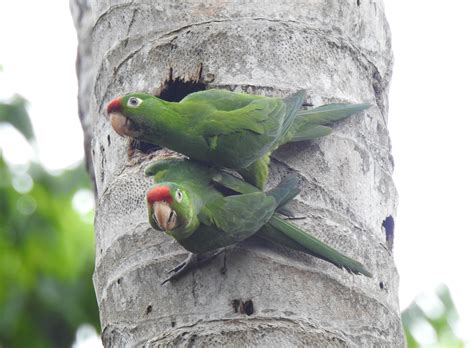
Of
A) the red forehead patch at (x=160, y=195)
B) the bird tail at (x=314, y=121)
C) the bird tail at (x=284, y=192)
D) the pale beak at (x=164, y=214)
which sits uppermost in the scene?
the bird tail at (x=314, y=121)

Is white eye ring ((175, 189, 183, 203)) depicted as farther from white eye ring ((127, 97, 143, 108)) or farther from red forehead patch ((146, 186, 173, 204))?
white eye ring ((127, 97, 143, 108))

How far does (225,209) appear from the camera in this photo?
2.13 meters

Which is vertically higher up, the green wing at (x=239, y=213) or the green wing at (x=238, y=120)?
the green wing at (x=238, y=120)

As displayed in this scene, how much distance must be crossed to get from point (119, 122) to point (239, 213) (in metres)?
0.41

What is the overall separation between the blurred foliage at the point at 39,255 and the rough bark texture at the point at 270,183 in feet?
7.84

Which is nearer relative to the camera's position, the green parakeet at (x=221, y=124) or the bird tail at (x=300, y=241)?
the bird tail at (x=300, y=241)

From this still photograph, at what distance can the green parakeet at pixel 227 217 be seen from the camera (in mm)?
2039

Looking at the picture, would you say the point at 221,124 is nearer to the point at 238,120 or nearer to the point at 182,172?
the point at 238,120

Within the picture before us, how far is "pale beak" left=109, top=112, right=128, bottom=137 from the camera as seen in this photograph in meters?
2.23

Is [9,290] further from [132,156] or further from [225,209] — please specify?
[225,209]

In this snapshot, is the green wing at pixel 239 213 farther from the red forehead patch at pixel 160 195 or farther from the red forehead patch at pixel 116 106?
the red forehead patch at pixel 116 106

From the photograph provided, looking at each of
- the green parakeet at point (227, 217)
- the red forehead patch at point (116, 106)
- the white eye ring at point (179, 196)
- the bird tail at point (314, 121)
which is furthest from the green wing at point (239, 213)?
the red forehead patch at point (116, 106)

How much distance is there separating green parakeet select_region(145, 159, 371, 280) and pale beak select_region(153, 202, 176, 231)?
0.01 meters

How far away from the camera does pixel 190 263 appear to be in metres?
2.11
